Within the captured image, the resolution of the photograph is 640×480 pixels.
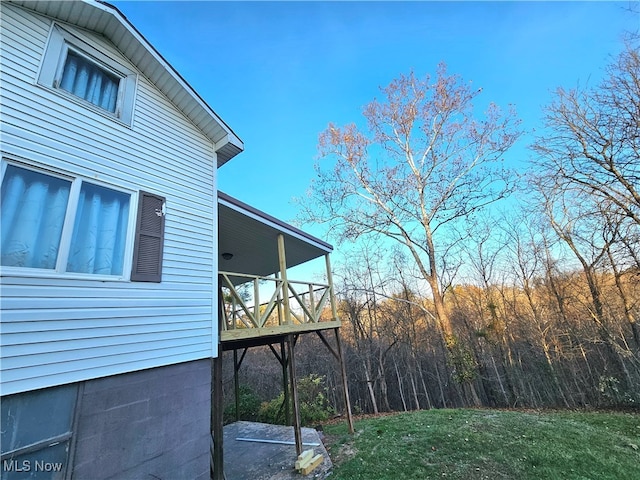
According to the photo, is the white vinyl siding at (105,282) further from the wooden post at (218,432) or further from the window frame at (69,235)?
the wooden post at (218,432)

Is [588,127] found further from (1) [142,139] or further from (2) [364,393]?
(2) [364,393]

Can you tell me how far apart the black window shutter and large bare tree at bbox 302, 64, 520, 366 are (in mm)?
10380

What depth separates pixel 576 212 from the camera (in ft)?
30.3

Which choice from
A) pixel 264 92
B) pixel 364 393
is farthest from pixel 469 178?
pixel 364 393

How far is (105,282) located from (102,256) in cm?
35

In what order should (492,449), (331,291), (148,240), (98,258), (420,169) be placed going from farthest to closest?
(420,169)
(331,291)
(492,449)
(148,240)
(98,258)

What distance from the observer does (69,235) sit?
322 centimetres

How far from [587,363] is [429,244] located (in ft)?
23.9

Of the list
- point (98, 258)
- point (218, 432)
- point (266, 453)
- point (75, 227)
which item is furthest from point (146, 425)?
point (266, 453)

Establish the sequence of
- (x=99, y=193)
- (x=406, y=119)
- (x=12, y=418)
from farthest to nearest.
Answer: (x=406, y=119)
(x=99, y=193)
(x=12, y=418)

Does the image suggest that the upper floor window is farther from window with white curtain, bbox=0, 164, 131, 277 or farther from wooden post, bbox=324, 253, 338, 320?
wooden post, bbox=324, 253, 338, 320

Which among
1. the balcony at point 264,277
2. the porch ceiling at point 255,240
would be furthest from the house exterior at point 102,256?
the porch ceiling at point 255,240

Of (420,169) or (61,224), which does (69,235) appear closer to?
(61,224)

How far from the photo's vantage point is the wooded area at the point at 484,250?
8766 millimetres
